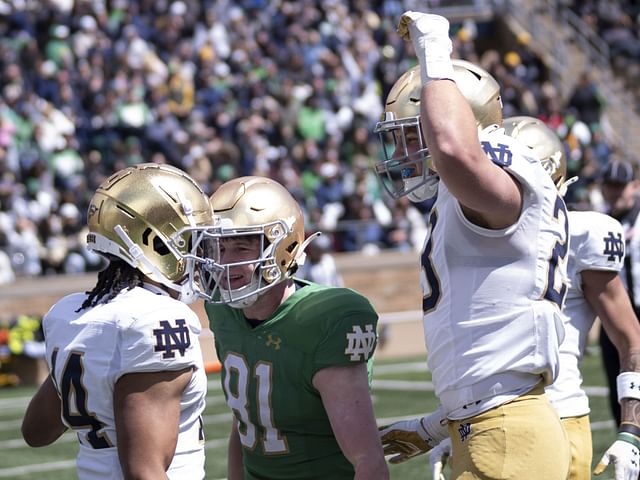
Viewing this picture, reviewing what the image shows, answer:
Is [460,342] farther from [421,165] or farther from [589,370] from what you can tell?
[589,370]

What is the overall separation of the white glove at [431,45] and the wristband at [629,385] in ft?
4.10

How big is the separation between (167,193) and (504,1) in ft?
60.2

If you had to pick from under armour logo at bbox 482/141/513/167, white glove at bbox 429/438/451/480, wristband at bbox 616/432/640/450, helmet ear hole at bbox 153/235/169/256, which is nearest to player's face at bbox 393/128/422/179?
under armour logo at bbox 482/141/513/167

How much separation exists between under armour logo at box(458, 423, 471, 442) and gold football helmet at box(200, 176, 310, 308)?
26.2 inches

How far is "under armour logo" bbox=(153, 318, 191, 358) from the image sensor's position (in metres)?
2.82

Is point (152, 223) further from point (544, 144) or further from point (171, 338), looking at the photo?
point (544, 144)

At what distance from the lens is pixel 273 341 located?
10.5 ft

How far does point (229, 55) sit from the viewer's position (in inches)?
658

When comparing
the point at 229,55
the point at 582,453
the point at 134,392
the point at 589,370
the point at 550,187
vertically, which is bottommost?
the point at 589,370

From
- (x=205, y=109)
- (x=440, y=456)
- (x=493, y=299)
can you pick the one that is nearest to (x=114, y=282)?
(x=493, y=299)

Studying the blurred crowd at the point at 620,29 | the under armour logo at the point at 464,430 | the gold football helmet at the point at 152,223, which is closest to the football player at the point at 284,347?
the gold football helmet at the point at 152,223

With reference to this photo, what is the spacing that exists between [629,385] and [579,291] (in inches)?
18.0

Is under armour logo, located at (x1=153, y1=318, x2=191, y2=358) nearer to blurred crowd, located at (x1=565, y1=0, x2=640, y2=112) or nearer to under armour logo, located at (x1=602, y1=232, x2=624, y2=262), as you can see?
under armour logo, located at (x1=602, y1=232, x2=624, y2=262)

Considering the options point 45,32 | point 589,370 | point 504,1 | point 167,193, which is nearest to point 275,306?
point 167,193
